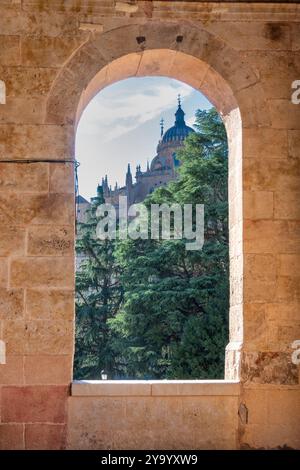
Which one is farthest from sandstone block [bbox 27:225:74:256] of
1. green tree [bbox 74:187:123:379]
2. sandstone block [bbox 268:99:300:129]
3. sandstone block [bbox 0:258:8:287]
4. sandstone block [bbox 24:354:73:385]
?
green tree [bbox 74:187:123:379]

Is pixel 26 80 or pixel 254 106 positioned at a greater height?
pixel 26 80

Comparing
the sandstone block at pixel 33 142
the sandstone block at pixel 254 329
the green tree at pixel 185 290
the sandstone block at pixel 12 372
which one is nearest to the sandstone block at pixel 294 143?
the sandstone block at pixel 254 329

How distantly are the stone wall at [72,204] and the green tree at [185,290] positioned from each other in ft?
37.3

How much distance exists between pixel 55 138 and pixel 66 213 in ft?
1.84

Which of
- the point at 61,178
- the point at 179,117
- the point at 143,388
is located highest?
the point at 179,117

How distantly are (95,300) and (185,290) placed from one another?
17.3 ft

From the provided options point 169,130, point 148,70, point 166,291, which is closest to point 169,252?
point 166,291

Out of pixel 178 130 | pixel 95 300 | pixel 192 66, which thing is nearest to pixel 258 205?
pixel 192 66

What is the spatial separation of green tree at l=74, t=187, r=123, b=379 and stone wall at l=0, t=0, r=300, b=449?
49.2 ft

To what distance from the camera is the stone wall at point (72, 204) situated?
482 cm

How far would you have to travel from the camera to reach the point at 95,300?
872 inches

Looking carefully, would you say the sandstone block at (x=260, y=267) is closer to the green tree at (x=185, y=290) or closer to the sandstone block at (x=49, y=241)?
the sandstone block at (x=49, y=241)

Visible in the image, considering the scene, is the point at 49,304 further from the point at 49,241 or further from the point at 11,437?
the point at 11,437

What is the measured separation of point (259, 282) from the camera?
196 inches
